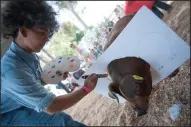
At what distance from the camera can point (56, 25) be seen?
1583 millimetres

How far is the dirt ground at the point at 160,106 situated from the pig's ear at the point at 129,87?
86cm

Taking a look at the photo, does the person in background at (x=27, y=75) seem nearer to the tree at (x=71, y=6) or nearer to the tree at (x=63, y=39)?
the tree at (x=63, y=39)

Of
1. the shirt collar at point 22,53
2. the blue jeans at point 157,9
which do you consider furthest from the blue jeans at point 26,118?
the blue jeans at point 157,9

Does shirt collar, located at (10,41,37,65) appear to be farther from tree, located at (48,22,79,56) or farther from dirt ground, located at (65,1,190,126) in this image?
tree, located at (48,22,79,56)

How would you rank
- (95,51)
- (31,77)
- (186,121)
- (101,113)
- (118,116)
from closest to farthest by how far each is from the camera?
(31,77), (186,121), (118,116), (101,113), (95,51)

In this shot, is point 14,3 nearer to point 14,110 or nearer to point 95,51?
point 14,110

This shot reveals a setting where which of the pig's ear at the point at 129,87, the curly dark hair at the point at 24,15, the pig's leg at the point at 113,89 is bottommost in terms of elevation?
the pig's leg at the point at 113,89

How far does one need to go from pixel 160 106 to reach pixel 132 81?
1.05 m

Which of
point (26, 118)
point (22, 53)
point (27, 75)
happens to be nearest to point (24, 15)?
point (22, 53)

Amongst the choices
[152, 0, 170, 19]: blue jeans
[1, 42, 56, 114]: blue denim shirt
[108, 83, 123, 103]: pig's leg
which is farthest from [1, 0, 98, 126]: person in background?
[152, 0, 170, 19]: blue jeans

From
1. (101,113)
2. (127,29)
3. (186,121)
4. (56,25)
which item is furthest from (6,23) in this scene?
(101,113)

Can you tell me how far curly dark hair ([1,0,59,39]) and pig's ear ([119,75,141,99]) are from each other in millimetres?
520

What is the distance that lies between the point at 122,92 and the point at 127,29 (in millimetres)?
355

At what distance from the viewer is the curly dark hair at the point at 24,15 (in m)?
1.41
